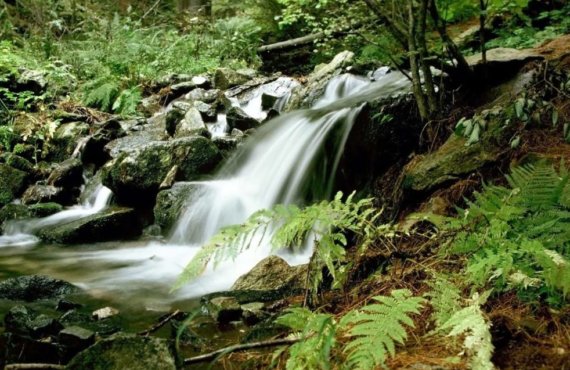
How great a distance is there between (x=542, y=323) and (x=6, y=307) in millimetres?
3683

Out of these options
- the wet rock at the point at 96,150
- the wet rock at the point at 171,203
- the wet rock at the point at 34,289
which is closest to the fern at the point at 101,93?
the wet rock at the point at 96,150

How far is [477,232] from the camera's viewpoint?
8.37 ft

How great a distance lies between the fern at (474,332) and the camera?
171 centimetres

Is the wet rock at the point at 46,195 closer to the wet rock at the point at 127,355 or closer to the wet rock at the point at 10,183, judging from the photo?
the wet rock at the point at 10,183

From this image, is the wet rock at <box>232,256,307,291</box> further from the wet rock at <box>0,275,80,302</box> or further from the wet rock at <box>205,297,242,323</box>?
the wet rock at <box>0,275,80,302</box>

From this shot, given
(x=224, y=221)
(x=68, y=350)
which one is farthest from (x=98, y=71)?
(x=68, y=350)

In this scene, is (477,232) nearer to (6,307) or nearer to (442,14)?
(442,14)

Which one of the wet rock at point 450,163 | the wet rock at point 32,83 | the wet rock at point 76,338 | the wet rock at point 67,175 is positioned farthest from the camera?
the wet rock at point 32,83

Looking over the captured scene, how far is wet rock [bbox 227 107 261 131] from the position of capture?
8.98 meters

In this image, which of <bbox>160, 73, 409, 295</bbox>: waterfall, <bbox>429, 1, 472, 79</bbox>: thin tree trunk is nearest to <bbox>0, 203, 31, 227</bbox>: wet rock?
<bbox>160, 73, 409, 295</bbox>: waterfall

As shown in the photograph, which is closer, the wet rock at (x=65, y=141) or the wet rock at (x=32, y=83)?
the wet rock at (x=65, y=141)

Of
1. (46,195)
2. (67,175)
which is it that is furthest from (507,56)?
(46,195)

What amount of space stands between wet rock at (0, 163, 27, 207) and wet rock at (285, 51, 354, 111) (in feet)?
15.5

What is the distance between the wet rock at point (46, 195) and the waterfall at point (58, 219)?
0.71 ft
